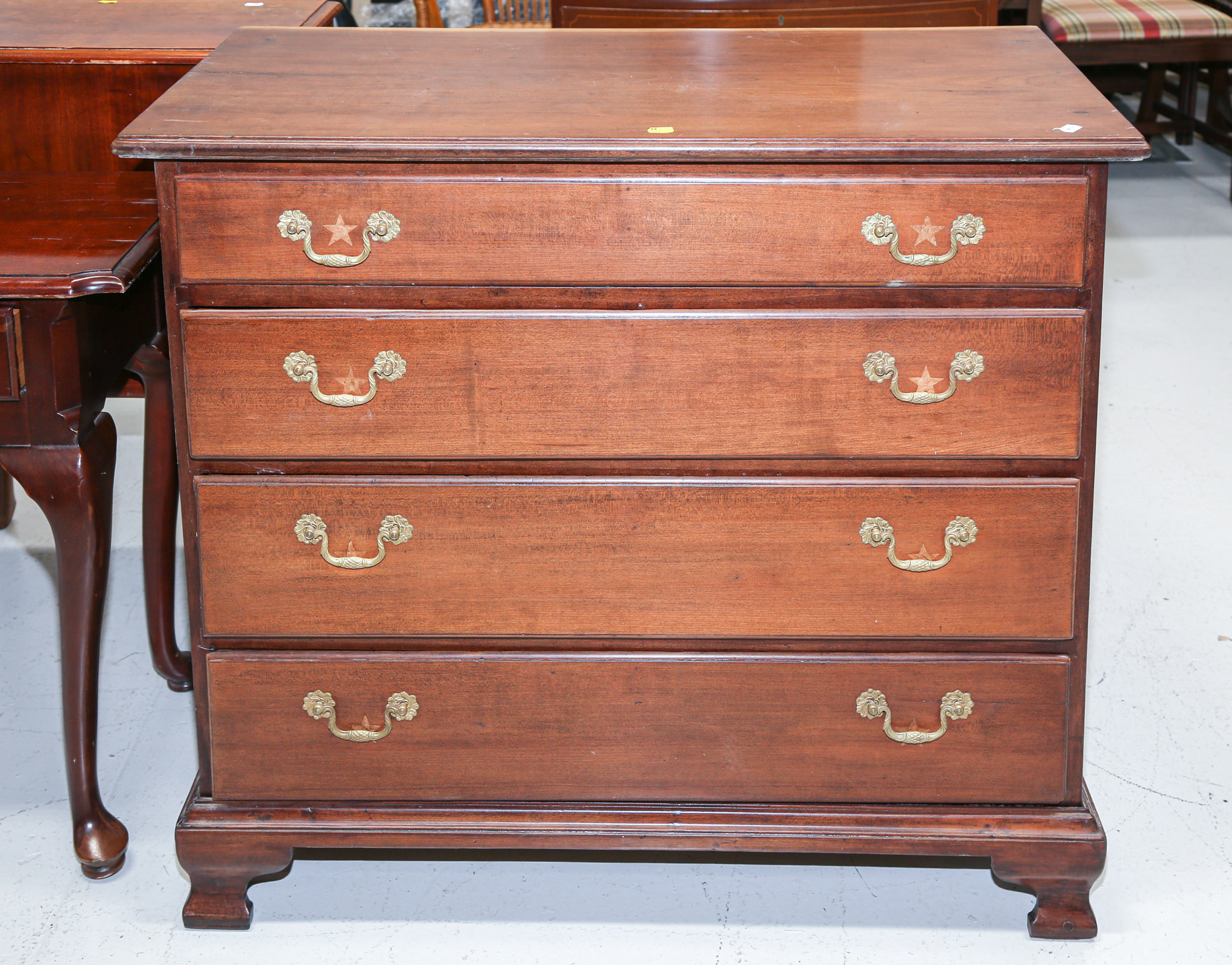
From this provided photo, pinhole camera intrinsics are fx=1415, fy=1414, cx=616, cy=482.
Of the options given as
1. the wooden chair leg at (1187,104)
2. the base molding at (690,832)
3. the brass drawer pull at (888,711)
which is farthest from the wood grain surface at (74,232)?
the wooden chair leg at (1187,104)

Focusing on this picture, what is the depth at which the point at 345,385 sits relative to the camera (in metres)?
1.80

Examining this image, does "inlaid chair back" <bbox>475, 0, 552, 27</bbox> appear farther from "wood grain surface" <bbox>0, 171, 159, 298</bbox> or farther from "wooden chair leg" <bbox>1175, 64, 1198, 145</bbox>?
"wood grain surface" <bbox>0, 171, 159, 298</bbox>

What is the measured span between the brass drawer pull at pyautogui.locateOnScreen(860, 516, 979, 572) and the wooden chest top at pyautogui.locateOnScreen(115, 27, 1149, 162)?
0.47m

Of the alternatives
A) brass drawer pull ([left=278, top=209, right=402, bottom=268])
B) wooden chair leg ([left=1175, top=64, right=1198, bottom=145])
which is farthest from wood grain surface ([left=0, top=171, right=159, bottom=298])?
wooden chair leg ([left=1175, top=64, right=1198, bottom=145])

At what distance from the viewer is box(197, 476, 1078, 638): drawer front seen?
1848 mm

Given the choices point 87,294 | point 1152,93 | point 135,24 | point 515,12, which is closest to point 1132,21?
point 1152,93

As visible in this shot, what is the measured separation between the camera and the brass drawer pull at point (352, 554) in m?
1.87

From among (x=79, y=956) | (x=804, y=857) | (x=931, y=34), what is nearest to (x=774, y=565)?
(x=804, y=857)

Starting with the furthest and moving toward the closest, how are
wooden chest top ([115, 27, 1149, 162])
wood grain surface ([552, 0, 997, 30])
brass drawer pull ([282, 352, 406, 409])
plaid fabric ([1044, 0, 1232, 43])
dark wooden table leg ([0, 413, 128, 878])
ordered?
plaid fabric ([1044, 0, 1232, 43]) < wood grain surface ([552, 0, 997, 30]) < dark wooden table leg ([0, 413, 128, 878]) < brass drawer pull ([282, 352, 406, 409]) < wooden chest top ([115, 27, 1149, 162])

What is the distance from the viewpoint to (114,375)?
206 cm

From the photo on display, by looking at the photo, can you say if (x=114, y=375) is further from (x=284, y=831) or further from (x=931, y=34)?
(x=931, y=34)

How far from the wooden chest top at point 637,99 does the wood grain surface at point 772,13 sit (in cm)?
58

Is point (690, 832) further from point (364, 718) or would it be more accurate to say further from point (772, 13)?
point (772, 13)

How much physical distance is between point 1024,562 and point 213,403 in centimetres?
108
